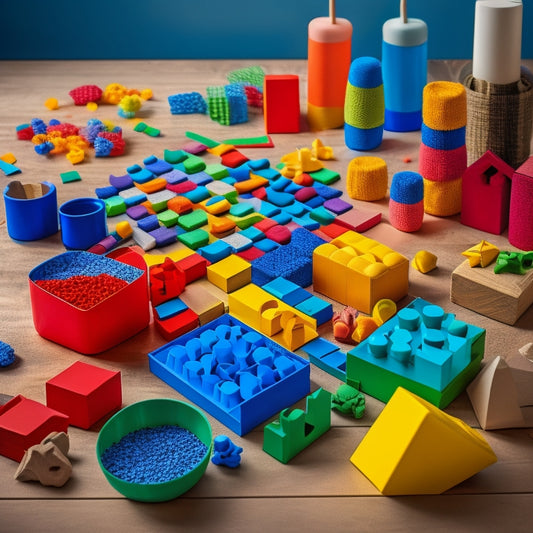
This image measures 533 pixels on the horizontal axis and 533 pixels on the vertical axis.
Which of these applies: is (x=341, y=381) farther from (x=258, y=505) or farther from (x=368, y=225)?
(x=368, y=225)

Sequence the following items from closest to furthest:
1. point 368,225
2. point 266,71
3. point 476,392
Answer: point 476,392 → point 368,225 → point 266,71

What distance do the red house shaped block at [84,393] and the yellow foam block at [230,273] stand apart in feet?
1.05

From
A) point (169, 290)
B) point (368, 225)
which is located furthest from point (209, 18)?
point (169, 290)

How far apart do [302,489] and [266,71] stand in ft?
5.04

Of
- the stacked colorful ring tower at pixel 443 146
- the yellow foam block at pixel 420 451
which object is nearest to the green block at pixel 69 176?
the stacked colorful ring tower at pixel 443 146

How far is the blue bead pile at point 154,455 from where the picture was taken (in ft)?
3.99

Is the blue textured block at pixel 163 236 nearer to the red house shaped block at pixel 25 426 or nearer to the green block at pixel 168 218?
the green block at pixel 168 218

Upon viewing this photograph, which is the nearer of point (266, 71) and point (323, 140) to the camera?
point (323, 140)

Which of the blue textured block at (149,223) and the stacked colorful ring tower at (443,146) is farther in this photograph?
the blue textured block at (149,223)

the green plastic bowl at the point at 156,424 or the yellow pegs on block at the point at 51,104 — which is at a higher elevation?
the yellow pegs on block at the point at 51,104

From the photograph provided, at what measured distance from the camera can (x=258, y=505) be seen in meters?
1.19

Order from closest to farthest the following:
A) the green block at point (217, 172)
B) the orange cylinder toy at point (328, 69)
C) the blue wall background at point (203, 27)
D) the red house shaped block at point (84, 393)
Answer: the red house shaped block at point (84, 393) < the green block at point (217, 172) < the orange cylinder toy at point (328, 69) < the blue wall background at point (203, 27)

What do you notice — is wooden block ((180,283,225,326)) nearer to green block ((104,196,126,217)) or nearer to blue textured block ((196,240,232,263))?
blue textured block ((196,240,232,263))

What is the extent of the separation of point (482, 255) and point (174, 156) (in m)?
0.78
